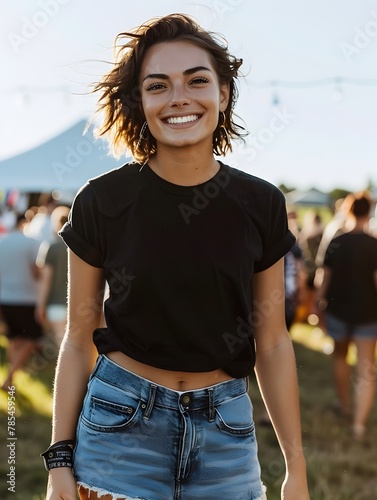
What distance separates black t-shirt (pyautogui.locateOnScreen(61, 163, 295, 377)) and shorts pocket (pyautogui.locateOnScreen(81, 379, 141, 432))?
0.30ft

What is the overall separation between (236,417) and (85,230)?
55cm

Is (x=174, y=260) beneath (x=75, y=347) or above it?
above

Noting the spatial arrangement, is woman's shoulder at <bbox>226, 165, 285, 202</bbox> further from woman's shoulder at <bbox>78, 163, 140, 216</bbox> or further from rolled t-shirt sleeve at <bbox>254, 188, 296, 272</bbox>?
woman's shoulder at <bbox>78, 163, 140, 216</bbox>

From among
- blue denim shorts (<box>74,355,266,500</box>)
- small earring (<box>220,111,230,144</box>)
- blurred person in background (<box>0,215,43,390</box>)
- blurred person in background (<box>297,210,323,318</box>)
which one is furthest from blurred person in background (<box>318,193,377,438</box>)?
blue denim shorts (<box>74,355,266,500</box>)

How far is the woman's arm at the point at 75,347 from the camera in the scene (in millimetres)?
1686

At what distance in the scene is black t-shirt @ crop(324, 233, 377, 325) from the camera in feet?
17.7

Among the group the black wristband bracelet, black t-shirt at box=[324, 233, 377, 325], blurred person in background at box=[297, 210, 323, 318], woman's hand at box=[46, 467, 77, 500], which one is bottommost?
blurred person in background at box=[297, 210, 323, 318]

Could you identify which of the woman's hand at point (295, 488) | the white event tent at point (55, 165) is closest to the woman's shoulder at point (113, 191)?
the woman's hand at point (295, 488)

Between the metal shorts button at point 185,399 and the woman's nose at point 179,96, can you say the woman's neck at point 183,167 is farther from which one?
the metal shorts button at point 185,399

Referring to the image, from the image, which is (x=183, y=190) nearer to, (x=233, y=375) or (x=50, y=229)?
(x=233, y=375)

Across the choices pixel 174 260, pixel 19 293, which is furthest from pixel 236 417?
pixel 19 293

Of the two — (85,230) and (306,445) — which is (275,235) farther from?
(306,445)

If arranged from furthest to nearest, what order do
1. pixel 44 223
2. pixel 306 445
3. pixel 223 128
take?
pixel 44 223 < pixel 306 445 < pixel 223 128

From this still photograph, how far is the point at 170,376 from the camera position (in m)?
1.61
